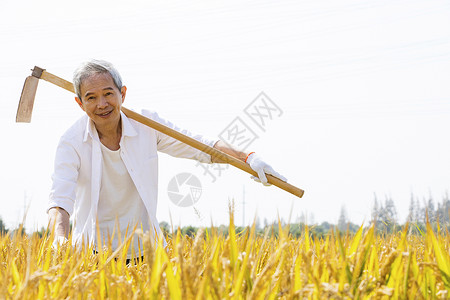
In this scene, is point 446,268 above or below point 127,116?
below

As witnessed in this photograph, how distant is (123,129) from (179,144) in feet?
1.50

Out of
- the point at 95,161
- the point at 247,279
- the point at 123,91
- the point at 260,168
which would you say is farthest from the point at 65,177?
the point at 247,279

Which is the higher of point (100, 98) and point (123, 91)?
point (123, 91)

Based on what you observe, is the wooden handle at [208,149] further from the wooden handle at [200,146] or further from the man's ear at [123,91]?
the man's ear at [123,91]

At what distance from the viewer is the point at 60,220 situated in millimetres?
2592

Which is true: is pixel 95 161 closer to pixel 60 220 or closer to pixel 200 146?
pixel 60 220

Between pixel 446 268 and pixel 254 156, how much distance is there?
7.46 ft

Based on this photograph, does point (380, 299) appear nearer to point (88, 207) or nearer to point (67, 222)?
point (67, 222)

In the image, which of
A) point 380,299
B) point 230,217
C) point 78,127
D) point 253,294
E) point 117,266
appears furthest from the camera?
point 78,127

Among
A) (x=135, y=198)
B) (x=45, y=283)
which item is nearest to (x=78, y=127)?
(x=135, y=198)

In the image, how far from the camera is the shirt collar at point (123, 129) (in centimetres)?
316

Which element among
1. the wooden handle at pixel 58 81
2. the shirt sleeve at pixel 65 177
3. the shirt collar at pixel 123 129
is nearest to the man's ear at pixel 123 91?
the shirt collar at pixel 123 129

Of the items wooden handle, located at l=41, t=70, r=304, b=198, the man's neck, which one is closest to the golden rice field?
the man's neck

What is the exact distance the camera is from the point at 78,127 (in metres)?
3.22
